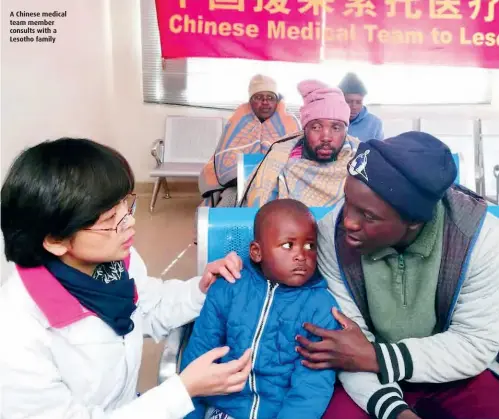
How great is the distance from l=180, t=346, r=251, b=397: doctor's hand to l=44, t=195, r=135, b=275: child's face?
0.97ft

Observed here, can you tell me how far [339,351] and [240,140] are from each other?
9.40 feet

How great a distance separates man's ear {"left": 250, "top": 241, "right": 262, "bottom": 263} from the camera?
1441 mm

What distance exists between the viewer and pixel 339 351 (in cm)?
126

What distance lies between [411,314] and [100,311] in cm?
76

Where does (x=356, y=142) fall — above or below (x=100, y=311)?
above

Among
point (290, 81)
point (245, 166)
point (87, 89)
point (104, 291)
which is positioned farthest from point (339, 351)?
point (290, 81)

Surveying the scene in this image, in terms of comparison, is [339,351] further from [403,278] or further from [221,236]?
[221,236]

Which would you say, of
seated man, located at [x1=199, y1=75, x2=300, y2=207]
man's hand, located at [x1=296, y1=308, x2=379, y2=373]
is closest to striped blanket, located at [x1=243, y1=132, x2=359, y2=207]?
seated man, located at [x1=199, y1=75, x2=300, y2=207]

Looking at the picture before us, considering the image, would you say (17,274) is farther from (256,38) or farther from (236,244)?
(256,38)

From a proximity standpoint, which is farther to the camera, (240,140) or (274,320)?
(240,140)

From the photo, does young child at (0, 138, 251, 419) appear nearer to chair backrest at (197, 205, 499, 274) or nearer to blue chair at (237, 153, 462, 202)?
chair backrest at (197, 205, 499, 274)

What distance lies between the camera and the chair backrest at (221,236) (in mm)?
1616

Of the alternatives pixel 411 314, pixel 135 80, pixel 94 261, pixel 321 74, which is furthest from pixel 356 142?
pixel 135 80

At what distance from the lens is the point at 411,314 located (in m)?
1.32
